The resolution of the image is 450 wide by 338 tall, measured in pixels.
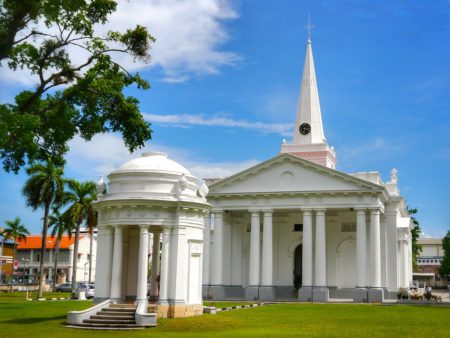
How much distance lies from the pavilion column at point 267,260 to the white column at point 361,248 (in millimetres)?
6070

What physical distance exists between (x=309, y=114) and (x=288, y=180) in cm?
853

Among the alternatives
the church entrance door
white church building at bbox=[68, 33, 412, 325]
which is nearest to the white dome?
white church building at bbox=[68, 33, 412, 325]

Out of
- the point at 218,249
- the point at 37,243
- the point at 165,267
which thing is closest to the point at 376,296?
the point at 218,249

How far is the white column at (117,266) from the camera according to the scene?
2453 cm

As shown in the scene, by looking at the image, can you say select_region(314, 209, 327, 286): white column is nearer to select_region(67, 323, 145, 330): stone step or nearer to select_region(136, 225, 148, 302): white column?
select_region(136, 225, 148, 302): white column

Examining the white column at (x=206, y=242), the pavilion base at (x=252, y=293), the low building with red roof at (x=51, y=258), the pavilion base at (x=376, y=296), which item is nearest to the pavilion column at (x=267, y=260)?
the pavilion base at (x=252, y=293)

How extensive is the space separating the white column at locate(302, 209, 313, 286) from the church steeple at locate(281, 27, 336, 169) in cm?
725

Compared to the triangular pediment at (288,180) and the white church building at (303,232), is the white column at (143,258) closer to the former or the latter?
the white church building at (303,232)

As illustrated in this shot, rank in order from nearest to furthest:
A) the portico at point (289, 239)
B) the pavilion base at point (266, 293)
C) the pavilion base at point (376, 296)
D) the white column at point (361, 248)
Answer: the pavilion base at point (376, 296) → the white column at point (361, 248) → the portico at point (289, 239) → the pavilion base at point (266, 293)

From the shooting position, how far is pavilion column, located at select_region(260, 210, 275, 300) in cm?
4531

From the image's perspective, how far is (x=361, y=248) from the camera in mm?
43844

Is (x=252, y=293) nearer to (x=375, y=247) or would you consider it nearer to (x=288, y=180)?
(x=288, y=180)

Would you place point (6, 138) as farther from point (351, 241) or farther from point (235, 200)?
point (351, 241)

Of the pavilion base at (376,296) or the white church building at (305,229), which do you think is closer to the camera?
the pavilion base at (376,296)
